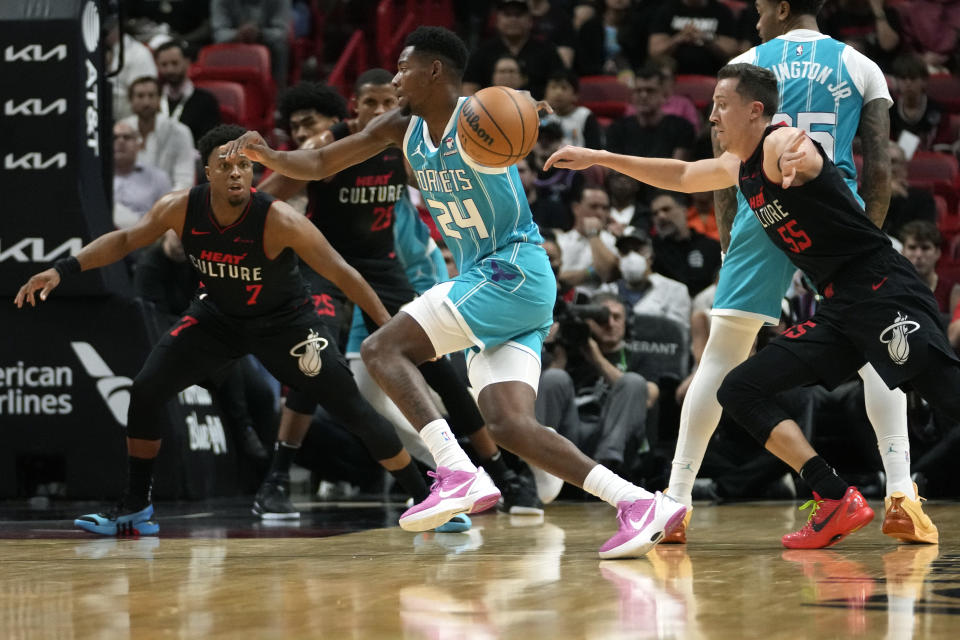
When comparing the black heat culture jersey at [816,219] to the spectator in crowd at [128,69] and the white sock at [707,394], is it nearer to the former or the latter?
the white sock at [707,394]

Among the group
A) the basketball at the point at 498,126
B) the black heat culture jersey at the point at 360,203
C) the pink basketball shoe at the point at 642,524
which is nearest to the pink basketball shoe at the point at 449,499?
the pink basketball shoe at the point at 642,524

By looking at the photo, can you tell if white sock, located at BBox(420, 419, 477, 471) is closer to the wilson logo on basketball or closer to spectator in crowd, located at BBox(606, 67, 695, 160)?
the wilson logo on basketball

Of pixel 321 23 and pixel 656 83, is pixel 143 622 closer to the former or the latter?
pixel 656 83

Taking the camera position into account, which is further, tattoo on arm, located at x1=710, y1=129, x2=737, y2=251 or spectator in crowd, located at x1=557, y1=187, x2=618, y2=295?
spectator in crowd, located at x1=557, y1=187, x2=618, y2=295

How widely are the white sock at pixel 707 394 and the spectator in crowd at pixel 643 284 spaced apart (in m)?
4.14

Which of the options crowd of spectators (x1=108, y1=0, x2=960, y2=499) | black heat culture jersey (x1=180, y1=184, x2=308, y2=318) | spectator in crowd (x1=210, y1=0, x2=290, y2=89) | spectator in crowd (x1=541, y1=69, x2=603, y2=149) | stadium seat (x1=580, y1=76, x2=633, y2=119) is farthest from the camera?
spectator in crowd (x1=210, y1=0, x2=290, y2=89)

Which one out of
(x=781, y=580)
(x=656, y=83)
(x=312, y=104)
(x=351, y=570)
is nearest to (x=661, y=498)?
(x=781, y=580)

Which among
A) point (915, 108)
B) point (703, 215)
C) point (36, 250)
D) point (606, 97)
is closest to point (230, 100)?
point (606, 97)

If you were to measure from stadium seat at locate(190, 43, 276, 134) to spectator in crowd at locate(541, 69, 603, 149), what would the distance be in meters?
2.96

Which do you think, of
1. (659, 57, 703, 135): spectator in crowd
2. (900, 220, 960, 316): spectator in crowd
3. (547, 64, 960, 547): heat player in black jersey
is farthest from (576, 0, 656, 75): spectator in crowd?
(547, 64, 960, 547): heat player in black jersey

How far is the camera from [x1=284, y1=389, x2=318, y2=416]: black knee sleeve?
6.99m

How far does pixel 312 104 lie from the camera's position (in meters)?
7.68

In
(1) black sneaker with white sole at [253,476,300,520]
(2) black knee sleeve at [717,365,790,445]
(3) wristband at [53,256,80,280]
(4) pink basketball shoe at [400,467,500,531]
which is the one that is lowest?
(1) black sneaker with white sole at [253,476,300,520]

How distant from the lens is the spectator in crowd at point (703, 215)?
10.6 meters
